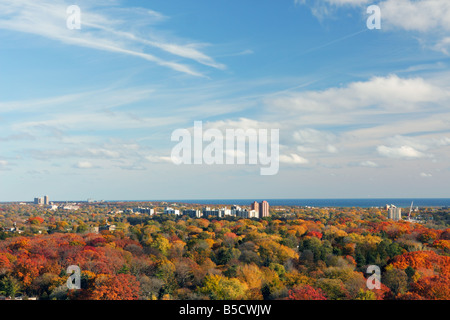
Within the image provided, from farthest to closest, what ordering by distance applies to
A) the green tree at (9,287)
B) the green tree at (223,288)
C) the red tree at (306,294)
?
1. the green tree at (9,287)
2. the green tree at (223,288)
3. the red tree at (306,294)

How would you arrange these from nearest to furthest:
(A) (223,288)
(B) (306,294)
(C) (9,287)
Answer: (B) (306,294)
(A) (223,288)
(C) (9,287)

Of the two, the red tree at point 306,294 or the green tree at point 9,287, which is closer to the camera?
the red tree at point 306,294

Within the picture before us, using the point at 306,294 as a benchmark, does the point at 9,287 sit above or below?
below

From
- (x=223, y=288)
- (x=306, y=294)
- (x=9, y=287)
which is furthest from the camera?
(x=9, y=287)

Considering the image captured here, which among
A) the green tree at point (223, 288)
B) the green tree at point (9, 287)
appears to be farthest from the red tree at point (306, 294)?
the green tree at point (9, 287)

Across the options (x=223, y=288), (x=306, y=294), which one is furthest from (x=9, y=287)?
(x=306, y=294)

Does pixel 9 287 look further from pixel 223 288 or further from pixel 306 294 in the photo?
pixel 306 294

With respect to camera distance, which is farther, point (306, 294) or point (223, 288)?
point (223, 288)

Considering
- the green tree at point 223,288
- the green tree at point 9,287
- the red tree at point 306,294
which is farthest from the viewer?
the green tree at point 9,287

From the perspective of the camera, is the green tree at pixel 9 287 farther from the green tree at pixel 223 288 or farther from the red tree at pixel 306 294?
the red tree at pixel 306 294
